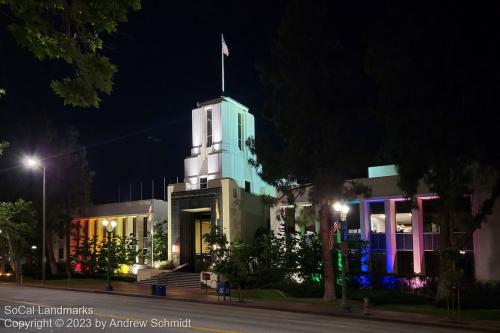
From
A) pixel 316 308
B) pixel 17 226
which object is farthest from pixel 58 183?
pixel 316 308

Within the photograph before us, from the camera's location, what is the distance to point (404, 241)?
115 feet

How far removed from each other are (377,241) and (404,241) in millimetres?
1806

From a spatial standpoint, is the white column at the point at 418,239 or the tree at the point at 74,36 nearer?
the tree at the point at 74,36

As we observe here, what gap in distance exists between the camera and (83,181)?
53.3 m

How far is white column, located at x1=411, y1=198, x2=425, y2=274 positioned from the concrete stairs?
628 inches

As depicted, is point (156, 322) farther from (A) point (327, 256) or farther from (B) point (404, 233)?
(B) point (404, 233)

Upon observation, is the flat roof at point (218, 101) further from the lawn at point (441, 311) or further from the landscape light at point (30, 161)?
the lawn at point (441, 311)

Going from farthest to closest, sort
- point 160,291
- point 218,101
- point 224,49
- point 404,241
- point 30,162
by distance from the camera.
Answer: point 224,49 → point 218,101 → point 30,162 → point 404,241 → point 160,291

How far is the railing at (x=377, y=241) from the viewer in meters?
35.9

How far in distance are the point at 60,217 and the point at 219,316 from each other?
→ 35174 mm

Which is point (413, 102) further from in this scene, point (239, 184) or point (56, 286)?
point (56, 286)

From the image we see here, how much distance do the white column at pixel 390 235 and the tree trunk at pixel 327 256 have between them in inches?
269

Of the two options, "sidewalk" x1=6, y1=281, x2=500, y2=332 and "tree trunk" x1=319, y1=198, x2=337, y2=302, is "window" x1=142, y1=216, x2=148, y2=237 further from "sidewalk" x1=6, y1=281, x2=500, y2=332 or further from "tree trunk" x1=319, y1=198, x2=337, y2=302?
"tree trunk" x1=319, y1=198, x2=337, y2=302

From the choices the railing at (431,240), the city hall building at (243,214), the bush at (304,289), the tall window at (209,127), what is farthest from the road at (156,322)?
the tall window at (209,127)
